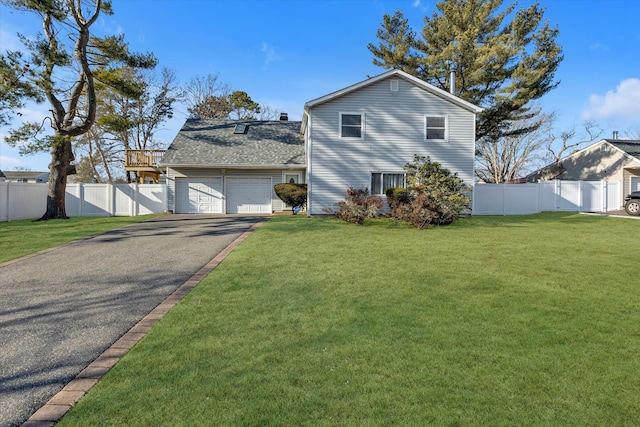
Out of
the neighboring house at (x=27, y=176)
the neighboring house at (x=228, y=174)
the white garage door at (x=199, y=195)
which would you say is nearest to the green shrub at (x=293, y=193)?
the neighboring house at (x=228, y=174)

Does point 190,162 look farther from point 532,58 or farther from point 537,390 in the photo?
point 532,58

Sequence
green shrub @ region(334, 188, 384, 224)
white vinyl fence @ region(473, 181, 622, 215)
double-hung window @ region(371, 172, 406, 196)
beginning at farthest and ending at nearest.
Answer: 1. white vinyl fence @ region(473, 181, 622, 215)
2. double-hung window @ region(371, 172, 406, 196)
3. green shrub @ region(334, 188, 384, 224)

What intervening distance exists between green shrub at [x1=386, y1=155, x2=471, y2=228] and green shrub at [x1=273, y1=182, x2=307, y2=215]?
407 cm

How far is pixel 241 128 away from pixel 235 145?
1947mm

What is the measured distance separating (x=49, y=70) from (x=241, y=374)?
1857 centimetres

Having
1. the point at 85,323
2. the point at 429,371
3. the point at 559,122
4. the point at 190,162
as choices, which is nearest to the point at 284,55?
the point at 190,162

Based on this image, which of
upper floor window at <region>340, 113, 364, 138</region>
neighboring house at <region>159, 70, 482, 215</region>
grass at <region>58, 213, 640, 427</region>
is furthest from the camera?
upper floor window at <region>340, 113, 364, 138</region>

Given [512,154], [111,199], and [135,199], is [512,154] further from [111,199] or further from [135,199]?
[111,199]

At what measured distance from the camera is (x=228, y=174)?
18.0 m

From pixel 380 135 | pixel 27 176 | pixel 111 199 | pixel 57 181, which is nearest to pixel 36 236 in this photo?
pixel 57 181

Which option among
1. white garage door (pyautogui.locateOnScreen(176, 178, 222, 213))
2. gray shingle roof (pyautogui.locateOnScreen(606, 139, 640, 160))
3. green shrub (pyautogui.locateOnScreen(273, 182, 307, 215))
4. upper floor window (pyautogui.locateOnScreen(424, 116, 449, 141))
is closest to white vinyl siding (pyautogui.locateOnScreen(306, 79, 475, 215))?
upper floor window (pyautogui.locateOnScreen(424, 116, 449, 141))

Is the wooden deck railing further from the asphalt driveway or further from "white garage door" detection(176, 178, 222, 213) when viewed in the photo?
the asphalt driveway

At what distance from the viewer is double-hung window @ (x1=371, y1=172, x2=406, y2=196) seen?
15.6 metres

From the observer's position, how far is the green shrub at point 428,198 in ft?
39.2
